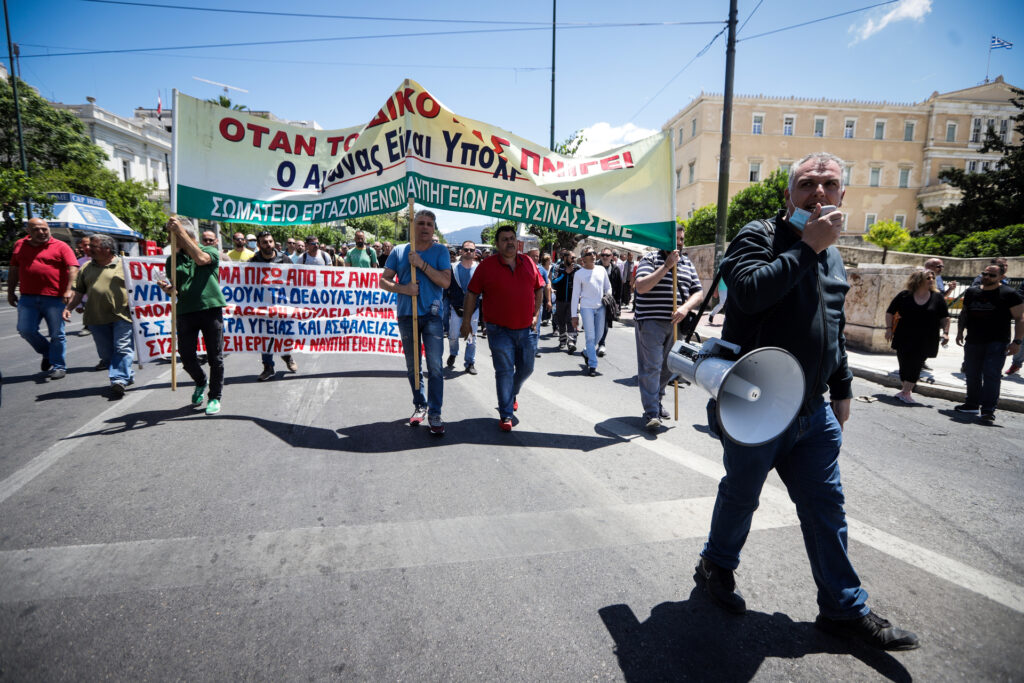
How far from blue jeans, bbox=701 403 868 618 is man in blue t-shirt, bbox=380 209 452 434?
2.84 meters

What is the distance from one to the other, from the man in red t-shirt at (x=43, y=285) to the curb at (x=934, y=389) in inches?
425

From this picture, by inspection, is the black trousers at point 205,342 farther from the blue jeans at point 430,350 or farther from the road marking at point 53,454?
the blue jeans at point 430,350

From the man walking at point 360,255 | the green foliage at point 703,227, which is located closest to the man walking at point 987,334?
the man walking at point 360,255

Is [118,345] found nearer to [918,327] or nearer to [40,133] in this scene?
[918,327]

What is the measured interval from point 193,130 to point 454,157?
222 centimetres

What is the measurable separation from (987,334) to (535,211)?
5.20 m

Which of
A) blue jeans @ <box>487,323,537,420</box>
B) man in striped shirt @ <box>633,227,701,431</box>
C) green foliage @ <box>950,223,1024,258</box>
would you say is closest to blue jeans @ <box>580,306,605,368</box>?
man in striped shirt @ <box>633,227,701,431</box>

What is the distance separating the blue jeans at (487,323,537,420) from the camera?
458 centimetres

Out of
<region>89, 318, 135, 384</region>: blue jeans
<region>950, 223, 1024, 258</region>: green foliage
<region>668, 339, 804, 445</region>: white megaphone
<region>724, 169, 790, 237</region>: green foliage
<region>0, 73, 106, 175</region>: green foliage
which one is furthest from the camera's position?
<region>0, 73, 106, 175</region>: green foliage

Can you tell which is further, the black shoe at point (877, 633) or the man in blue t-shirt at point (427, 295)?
the man in blue t-shirt at point (427, 295)

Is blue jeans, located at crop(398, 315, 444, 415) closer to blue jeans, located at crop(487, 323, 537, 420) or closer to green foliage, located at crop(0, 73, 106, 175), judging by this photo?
blue jeans, located at crop(487, 323, 537, 420)

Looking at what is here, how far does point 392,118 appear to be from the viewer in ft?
14.8

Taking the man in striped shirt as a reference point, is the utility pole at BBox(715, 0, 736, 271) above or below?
above

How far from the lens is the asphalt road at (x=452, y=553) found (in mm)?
1896
